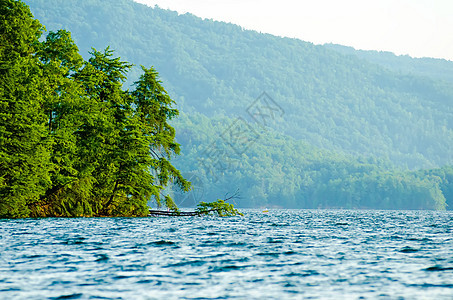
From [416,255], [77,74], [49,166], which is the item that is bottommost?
[416,255]

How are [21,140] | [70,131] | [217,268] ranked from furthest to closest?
[70,131] → [21,140] → [217,268]

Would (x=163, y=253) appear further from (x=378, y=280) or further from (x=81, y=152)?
(x=81, y=152)

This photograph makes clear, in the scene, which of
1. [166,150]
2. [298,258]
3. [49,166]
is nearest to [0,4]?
[49,166]

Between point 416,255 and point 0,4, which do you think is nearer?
point 416,255

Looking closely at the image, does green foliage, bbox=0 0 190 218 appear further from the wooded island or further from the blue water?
the blue water

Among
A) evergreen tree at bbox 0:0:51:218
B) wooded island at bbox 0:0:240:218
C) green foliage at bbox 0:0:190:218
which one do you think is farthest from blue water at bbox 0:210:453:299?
green foliage at bbox 0:0:190:218

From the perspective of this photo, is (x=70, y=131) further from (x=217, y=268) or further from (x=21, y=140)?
(x=217, y=268)

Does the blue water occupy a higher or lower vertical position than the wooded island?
lower

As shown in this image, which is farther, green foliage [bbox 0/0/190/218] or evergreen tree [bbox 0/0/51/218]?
green foliage [bbox 0/0/190/218]

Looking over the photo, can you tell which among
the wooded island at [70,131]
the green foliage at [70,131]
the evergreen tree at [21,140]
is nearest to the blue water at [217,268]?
the evergreen tree at [21,140]

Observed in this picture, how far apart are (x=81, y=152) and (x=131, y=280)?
29618 millimetres

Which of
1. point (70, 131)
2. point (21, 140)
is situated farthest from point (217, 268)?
point (70, 131)

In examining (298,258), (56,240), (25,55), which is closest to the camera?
(298,258)

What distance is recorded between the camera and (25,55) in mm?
43562
